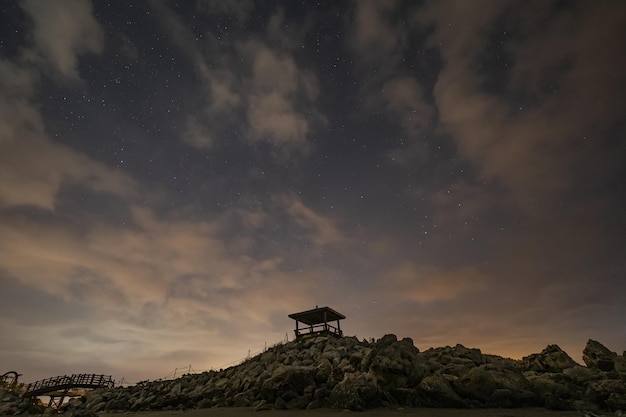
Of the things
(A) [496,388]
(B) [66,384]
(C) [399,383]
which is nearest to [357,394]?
(C) [399,383]

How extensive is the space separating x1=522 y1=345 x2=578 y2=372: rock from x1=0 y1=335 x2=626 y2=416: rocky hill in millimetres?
64

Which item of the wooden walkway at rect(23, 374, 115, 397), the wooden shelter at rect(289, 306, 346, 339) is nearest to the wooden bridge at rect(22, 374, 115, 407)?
the wooden walkway at rect(23, 374, 115, 397)

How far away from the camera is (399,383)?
19.7 m

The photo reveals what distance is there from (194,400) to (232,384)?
3.31 metres

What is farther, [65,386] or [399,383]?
[65,386]

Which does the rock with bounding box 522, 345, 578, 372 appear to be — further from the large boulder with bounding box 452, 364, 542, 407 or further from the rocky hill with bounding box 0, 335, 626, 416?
the large boulder with bounding box 452, 364, 542, 407

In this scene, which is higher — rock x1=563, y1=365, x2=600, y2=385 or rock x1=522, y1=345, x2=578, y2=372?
rock x1=522, y1=345, x2=578, y2=372

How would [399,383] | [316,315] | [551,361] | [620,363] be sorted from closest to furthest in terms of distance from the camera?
1. [399,383]
2. [620,363]
3. [551,361]
4. [316,315]

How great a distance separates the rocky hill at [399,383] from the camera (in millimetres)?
17125

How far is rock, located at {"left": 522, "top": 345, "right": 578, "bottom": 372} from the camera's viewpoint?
25219 mm


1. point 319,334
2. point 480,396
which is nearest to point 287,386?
point 480,396

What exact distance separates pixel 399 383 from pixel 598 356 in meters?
18.0

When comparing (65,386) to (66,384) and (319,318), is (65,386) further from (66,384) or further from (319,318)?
(319,318)

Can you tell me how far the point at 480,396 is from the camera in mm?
17688
